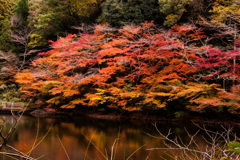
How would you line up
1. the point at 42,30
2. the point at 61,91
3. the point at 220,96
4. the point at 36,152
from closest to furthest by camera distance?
the point at 36,152, the point at 220,96, the point at 61,91, the point at 42,30

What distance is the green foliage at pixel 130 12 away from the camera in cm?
1209

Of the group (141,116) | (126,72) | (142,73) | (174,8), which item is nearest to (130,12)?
(174,8)

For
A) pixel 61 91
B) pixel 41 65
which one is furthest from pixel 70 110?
pixel 41 65

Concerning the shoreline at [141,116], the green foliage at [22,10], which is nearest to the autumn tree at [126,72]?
the shoreline at [141,116]

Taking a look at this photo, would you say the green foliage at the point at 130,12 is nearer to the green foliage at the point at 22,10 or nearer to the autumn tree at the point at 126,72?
the autumn tree at the point at 126,72

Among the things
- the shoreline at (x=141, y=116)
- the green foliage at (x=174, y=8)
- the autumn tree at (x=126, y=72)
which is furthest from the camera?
the green foliage at (x=174, y=8)

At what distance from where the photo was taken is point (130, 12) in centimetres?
1216

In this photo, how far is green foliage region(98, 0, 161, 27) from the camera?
12086 mm

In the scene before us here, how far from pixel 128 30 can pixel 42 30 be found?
936 centimetres

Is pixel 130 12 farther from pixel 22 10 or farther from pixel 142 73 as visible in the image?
pixel 22 10

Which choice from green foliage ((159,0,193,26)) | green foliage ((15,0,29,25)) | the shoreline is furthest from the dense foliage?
green foliage ((15,0,29,25))

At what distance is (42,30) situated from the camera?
16516 millimetres

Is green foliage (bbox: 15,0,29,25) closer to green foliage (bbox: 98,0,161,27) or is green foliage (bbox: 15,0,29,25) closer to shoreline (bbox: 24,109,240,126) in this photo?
green foliage (bbox: 98,0,161,27)

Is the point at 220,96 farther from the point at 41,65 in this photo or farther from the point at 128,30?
the point at 41,65
